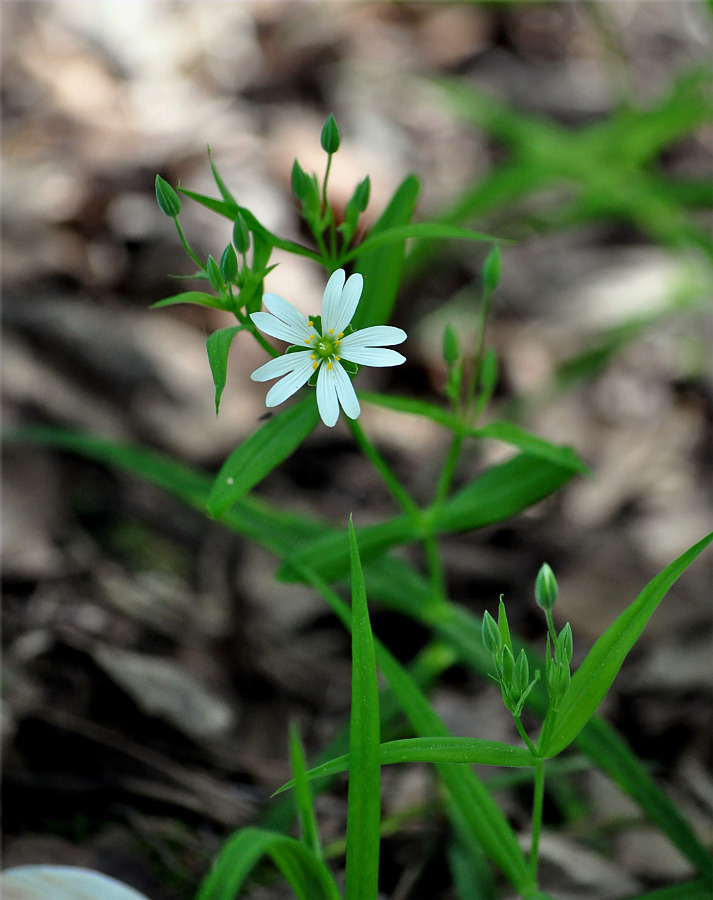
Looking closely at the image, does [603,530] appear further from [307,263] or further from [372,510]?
[307,263]

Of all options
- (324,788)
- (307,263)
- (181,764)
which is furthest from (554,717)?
(307,263)

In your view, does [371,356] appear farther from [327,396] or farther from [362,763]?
[362,763]

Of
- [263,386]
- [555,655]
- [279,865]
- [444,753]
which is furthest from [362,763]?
[263,386]

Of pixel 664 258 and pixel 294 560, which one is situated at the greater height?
pixel 664 258

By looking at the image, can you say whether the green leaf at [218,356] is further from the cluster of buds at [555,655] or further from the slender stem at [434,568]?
the slender stem at [434,568]

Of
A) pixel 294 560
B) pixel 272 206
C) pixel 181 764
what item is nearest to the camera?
pixel 294 560

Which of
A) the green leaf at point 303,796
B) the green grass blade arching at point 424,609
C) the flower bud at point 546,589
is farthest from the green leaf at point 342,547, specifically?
the flower bud at point 546,589
